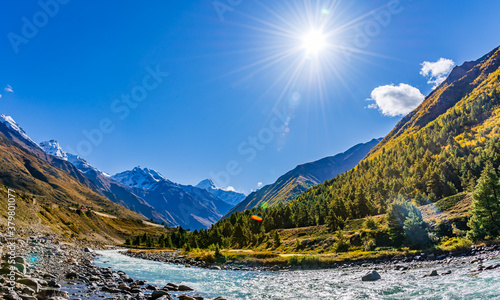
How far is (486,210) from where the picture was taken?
154ft

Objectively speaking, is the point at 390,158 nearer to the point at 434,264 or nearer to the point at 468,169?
the point at 468,169

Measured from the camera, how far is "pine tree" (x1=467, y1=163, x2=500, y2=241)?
1774 inches

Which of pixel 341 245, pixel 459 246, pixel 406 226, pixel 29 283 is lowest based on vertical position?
pixel 459 246

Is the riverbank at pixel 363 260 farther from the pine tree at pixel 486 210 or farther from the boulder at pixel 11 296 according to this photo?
the boulder at pixel 11 296

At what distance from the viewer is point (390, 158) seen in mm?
Result: 190750

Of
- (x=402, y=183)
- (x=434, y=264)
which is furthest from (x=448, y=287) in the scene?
(x=402, y=183)

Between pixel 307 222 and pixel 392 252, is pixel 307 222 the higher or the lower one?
the higher one

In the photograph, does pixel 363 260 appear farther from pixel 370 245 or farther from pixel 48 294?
pixel 48 294

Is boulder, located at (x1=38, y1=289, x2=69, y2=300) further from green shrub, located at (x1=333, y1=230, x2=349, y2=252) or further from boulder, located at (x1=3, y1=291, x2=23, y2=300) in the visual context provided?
green shrub, located at (x1=333, y1=230, x2=349, y2=252)

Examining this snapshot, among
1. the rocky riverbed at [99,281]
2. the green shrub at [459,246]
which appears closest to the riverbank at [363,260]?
the rocky riverbed at [99,281]

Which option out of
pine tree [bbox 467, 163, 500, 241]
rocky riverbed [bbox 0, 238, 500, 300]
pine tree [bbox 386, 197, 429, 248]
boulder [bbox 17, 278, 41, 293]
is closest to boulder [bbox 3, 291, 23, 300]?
rocky riverbed [bbox 0, 238, 500, 300]

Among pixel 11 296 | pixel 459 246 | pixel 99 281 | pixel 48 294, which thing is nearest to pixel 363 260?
pixel 459 246

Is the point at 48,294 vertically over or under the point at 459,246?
over

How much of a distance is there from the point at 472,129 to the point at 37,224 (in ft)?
1005
